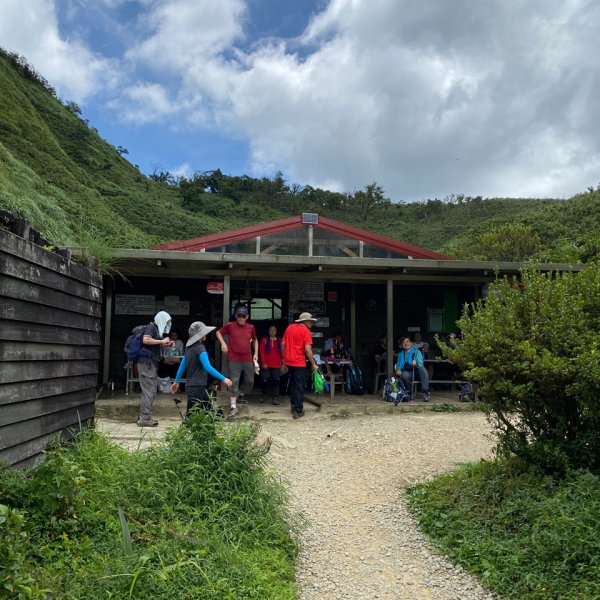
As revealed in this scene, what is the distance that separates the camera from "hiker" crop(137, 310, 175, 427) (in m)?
7.26

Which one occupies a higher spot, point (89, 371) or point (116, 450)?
point (89, 371)

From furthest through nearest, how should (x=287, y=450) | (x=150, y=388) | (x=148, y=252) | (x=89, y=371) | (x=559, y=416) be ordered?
(x=148, y=252) → (x=150, y=388) → (x=287, y=450) → (x=89, y=371) → (x=559, y=416)

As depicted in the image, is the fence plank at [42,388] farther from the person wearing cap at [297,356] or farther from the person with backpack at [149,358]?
the person wearing cap at [297,356]

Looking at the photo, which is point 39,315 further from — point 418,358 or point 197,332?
point 418,358

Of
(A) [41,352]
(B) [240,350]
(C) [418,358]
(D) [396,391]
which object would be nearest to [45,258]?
(A) [41,352]

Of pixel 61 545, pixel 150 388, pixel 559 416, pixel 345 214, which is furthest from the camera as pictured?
pixel 345 214

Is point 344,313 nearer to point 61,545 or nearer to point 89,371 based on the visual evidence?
point 89,371

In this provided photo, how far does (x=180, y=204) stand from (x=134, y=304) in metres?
34.0

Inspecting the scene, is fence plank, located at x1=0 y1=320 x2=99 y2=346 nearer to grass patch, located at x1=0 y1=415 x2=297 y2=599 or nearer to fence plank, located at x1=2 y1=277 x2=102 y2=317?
fence plank, located at x1=2 y1=277 x2=102 y2=317

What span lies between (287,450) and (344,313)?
21.2ft

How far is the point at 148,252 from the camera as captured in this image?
9.27 meters

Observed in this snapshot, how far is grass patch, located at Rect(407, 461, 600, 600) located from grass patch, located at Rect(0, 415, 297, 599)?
130cm

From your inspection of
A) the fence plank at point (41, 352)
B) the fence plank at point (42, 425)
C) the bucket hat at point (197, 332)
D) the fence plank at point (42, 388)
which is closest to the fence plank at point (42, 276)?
the fence plank at point (41, 352)

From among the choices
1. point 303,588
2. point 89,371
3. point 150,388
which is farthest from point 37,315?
point 150,388
